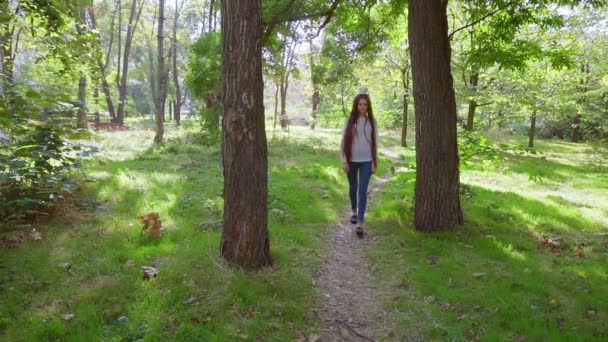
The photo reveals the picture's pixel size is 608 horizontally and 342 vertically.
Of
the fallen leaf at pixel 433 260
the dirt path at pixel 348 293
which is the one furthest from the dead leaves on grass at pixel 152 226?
the fallen leaf at pixel 433 260

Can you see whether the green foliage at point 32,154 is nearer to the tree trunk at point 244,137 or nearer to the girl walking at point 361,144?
the tree trunk at point 244,137

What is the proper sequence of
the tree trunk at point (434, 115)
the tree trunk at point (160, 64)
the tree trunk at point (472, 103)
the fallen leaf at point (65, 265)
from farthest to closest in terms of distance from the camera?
the tree trunk at point (472, 103) → the tree trunk at point (160, 64) → the tree trunk at point (434, 115) → the fallen leaf at point (65, 265)

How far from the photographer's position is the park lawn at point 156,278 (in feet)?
10.8

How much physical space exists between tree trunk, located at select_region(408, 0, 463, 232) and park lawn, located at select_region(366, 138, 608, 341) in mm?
504

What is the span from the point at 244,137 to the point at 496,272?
347cm

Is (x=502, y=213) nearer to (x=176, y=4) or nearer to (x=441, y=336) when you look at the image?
(x=441, y=336)

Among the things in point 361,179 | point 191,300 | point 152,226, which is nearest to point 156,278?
point 191,300

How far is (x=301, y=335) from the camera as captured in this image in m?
3.50

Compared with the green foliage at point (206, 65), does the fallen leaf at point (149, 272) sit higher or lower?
lower

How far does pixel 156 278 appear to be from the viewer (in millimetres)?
4043

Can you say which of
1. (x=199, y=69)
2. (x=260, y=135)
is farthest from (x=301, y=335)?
(x=199, y=69)

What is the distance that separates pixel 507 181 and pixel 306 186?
23.8 ft

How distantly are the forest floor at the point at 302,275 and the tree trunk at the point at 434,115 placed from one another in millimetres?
494

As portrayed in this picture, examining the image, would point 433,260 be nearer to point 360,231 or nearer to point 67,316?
point 360,231
